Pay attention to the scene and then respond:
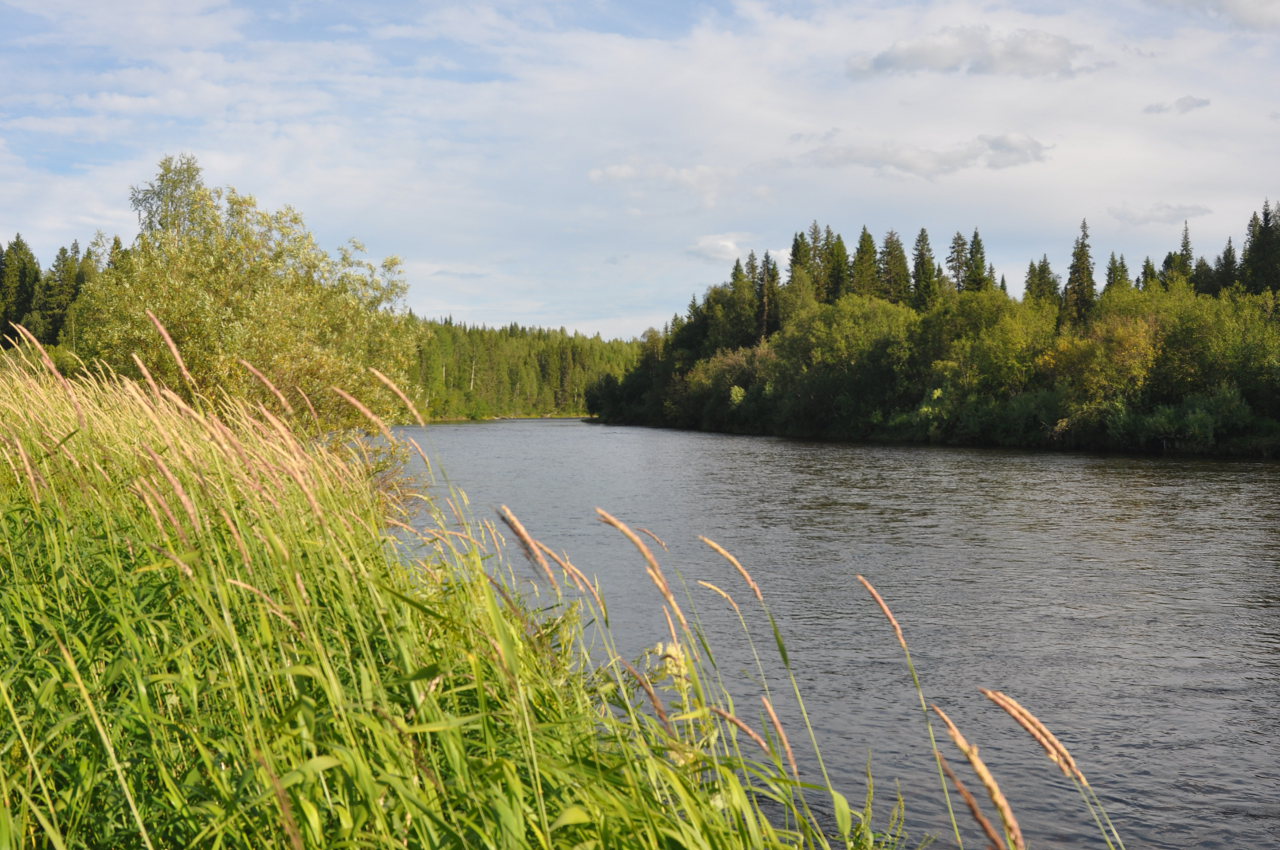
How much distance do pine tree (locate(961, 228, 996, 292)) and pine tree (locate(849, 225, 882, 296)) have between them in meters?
10.4

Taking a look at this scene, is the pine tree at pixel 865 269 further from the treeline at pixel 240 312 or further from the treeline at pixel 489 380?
the treeline at pixel 240 312

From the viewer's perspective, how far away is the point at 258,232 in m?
34.3

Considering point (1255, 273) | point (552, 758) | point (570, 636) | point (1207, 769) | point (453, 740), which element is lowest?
point (1207, 769)

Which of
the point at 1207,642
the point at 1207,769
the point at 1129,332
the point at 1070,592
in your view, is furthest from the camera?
the point at 1129,332

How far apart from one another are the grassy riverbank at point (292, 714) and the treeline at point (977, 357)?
4900cm

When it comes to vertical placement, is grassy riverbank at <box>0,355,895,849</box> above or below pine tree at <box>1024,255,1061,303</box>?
below

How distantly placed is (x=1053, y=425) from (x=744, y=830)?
54.9 metres

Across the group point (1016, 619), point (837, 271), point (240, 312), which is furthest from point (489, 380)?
point (1016, 619)

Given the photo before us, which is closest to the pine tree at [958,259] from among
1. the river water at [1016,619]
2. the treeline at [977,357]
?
the treeline at [977,357]

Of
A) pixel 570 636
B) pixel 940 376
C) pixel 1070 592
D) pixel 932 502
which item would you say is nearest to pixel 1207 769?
pixel 570 636

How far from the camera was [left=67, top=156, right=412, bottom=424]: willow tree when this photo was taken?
2347cm

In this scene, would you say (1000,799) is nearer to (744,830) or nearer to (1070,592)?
(744,830)

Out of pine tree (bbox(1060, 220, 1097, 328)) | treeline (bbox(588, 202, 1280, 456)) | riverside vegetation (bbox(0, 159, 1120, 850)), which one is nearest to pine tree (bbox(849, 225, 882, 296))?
treeline (bbox(588, 202, 1280, 456))

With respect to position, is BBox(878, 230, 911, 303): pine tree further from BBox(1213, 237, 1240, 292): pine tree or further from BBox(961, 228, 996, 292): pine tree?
BBox(1213, 237, 1240, 292): pine tree
